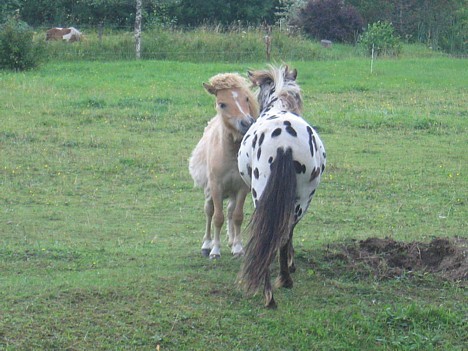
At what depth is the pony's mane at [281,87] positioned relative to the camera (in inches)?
321

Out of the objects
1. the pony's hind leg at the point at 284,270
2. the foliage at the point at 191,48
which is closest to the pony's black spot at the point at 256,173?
the pony's hind leg at the point at 284,270

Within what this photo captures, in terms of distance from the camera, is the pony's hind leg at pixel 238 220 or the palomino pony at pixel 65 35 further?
the palomino pony at pixel 65 35

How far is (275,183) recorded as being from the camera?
259 inches

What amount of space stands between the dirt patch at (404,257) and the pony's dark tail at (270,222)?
1.39 m

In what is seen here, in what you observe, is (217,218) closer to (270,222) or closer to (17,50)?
(270,222)

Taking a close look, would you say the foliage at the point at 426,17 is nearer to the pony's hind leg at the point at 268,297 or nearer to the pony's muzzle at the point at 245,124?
the pony's muzzle at the point at 245,124

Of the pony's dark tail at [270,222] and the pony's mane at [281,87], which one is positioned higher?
the pony's mane at [281,87]

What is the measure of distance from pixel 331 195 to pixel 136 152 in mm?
4200

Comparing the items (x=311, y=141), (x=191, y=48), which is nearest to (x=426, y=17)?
(x=191, y=48)

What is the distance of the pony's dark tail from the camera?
6.45m

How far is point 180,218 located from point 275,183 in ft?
14.3

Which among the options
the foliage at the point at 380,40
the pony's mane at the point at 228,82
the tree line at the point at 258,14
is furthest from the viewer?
the tree line at the point at 258,14

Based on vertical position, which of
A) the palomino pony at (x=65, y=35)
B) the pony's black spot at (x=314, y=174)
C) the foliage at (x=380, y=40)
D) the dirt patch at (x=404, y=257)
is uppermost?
the pony's black spot at (x=314, y=174)

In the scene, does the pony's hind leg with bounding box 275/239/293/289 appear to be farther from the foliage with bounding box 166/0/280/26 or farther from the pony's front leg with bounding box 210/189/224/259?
the foliage with bounding box 166/0/280/26
